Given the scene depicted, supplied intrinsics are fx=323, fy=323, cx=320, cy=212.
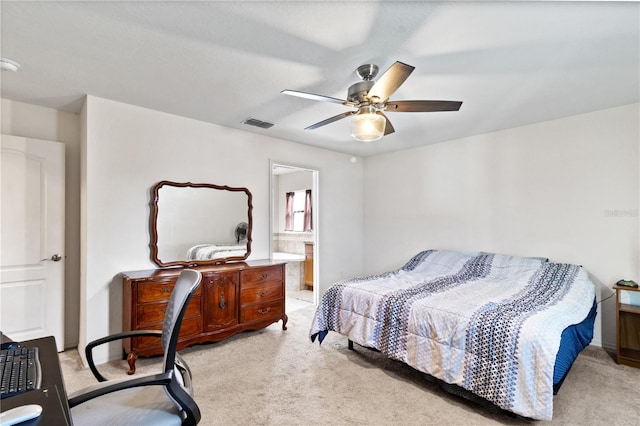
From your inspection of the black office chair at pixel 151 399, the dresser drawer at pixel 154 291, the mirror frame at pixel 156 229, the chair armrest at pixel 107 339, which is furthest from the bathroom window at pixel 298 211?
the black office chair at pixel 151 399

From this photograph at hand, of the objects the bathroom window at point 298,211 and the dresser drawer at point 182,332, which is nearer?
the dresser drawer at point 182,332

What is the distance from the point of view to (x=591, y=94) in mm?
2881

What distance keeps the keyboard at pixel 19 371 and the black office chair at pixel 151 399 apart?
0.50 ft

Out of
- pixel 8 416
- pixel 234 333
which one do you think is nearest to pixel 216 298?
pixel 234 333

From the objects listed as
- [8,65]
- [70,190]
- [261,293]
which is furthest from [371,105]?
[70,190]

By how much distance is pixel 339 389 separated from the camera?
96.8 inches

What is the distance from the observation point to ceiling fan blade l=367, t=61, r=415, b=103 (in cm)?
186

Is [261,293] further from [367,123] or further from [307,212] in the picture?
[307,212]

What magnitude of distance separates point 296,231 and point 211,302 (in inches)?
140

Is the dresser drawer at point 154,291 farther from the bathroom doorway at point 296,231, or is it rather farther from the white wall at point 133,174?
the bathroom doorway at point 296,231

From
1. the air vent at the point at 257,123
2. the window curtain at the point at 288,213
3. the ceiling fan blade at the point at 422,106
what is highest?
the air vent at the point at 257,123

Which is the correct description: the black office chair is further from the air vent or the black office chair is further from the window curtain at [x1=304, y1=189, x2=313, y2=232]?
the window curtain at [x1=304, y1=189, x2=313, y2=232]

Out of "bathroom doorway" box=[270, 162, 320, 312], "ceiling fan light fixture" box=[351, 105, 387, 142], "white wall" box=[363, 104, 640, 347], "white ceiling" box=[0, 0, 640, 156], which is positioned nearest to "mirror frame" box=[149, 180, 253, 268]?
"white ceiling" box=[0, 0, 640, 156]

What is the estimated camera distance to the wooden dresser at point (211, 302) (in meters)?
2.83
